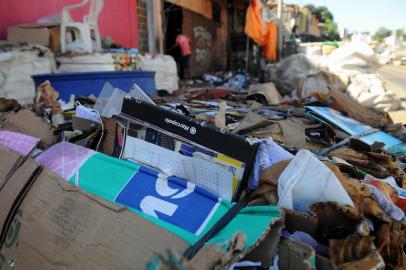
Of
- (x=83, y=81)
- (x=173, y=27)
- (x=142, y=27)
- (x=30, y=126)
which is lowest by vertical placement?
(x=30, y=126)

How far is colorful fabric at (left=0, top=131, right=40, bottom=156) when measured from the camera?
62.2 inches

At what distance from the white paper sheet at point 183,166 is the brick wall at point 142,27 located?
5.58 m

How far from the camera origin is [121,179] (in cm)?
134

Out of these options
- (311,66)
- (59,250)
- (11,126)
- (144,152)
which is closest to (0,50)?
(11,126)

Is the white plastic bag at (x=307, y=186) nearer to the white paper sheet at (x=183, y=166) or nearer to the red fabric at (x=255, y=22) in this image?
the white paper sheet at (x=183, y=166)

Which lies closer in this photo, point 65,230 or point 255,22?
point 65,230

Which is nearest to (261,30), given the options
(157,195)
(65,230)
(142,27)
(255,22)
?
(255,22)

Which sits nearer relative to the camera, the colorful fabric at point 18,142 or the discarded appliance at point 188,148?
the discarded appliance at point 188,148

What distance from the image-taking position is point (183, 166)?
1417mm

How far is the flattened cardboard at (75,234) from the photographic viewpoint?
1047mm

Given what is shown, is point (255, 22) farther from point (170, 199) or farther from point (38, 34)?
point (170, 199)

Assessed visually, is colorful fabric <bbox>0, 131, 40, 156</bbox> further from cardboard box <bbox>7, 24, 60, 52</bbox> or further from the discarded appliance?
cardboard box <bbox>7, 24, 60, 52</bbox>

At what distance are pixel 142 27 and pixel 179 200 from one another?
621 centimetres

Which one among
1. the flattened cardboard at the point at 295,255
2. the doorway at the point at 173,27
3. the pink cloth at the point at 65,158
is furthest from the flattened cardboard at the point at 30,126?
the doorway at the point at 173,27
